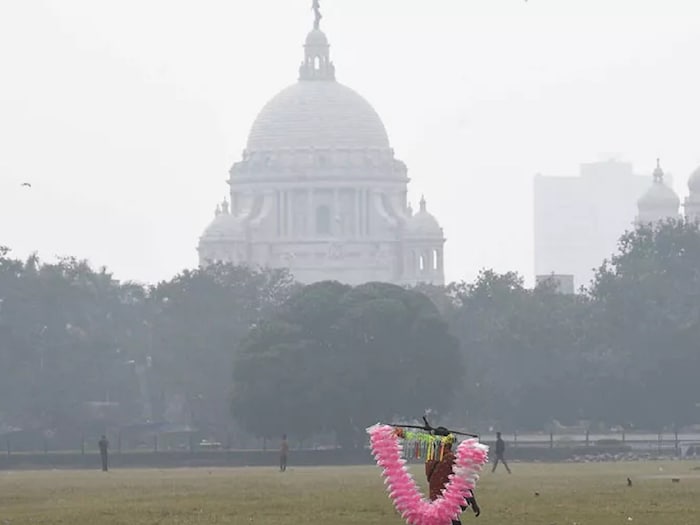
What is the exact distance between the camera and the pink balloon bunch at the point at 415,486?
37.3 m

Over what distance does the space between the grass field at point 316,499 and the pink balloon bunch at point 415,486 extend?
839 centimetres

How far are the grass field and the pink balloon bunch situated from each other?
839cm

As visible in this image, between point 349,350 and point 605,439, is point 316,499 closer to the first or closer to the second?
point 349,350

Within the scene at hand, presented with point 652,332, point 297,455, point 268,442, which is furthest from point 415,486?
point 652,332

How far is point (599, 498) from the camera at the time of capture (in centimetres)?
5353

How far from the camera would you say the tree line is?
111750 millimetres

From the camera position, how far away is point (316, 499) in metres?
54.7

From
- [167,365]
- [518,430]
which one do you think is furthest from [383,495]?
[167,365]

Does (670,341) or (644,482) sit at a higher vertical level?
(670,341)

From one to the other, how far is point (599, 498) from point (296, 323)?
209 ft

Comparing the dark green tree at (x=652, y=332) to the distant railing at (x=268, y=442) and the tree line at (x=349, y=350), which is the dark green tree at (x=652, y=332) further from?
the distant railing at (x=268, y=442)

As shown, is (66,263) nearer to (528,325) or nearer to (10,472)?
(528,325)

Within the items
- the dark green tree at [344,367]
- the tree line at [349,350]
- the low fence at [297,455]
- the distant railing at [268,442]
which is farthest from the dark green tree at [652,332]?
the low fence at [297,455]

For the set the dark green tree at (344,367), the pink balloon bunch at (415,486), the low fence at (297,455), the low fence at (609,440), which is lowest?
the pink balloon bunch at (415,486)
